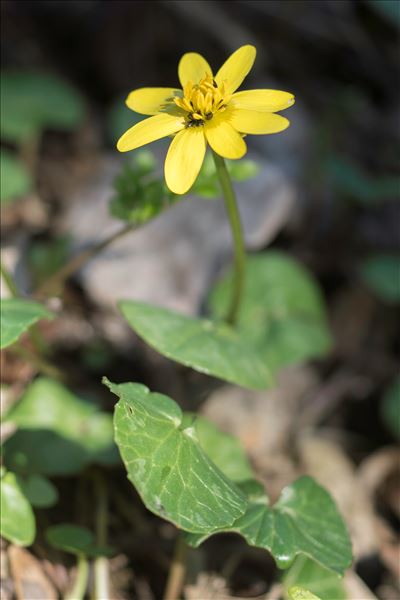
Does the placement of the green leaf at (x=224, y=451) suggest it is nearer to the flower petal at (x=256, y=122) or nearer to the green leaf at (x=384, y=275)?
the flower petal at (x=256, y=122)

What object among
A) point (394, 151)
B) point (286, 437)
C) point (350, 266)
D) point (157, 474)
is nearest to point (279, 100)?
point (157, 474)

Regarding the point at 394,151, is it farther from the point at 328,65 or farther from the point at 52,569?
the point at 52,569

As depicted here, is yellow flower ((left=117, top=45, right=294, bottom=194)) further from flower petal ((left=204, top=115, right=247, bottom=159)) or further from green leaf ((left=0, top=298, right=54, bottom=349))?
green leaf ((left=0, top=298, right=54, bottom=349))

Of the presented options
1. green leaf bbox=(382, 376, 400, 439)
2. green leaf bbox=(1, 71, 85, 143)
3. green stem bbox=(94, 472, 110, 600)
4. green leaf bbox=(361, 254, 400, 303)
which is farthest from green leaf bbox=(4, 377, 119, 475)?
green leaf bbox=(1, 71, 85, 143)

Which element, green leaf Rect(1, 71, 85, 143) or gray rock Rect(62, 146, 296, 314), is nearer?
gray rock Rect(62, 146, 296, 314)

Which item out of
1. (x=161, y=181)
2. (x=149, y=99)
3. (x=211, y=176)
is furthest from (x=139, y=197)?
(x=149, y=99)

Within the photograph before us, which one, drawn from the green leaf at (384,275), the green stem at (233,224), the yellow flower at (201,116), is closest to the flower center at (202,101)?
the yellow flower at (201,116)

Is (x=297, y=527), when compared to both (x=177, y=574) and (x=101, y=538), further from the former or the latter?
(x=101, y=538)
